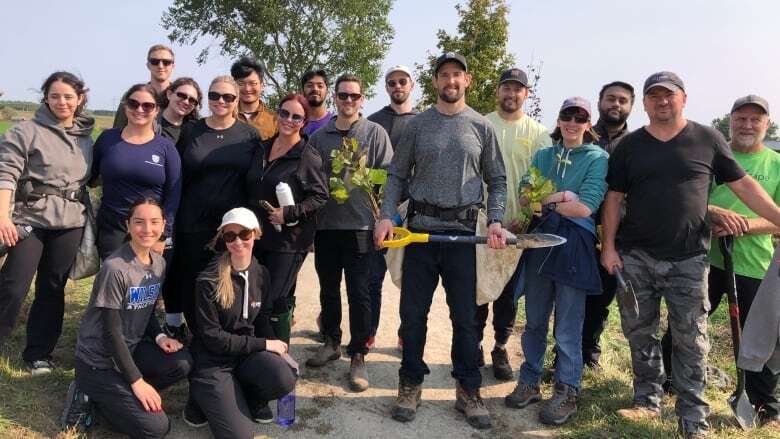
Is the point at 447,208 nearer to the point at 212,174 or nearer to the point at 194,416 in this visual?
the point at 212,174

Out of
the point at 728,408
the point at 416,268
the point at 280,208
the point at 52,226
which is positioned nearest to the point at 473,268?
the point at 416,268

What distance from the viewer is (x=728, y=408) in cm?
435

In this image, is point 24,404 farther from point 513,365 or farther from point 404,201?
point 513,365

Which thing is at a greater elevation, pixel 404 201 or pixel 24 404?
pixel 404 201

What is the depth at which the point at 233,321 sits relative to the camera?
3707mm

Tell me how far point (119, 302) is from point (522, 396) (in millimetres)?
3102

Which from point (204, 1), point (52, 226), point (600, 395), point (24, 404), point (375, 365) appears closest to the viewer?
point (24, 404)

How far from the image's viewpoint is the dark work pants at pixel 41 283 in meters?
4.11

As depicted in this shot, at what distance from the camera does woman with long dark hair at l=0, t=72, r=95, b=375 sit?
3973 millimetres

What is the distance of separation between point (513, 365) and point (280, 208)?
2.79 metres

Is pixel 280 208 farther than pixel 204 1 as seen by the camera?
No

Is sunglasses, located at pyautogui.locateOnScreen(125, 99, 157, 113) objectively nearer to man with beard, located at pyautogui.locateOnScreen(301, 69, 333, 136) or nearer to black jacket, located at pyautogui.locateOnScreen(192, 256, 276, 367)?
black jacket, located at pyautogui.locateOnScreen(192, 256, 276, 367)

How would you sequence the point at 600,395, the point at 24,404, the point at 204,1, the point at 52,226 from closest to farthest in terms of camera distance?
the point at 24,404, the point at 52,226, the point at 600,395, the point at 204,1

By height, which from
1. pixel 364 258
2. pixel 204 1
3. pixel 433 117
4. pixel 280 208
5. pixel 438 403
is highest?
pixel 204 1
